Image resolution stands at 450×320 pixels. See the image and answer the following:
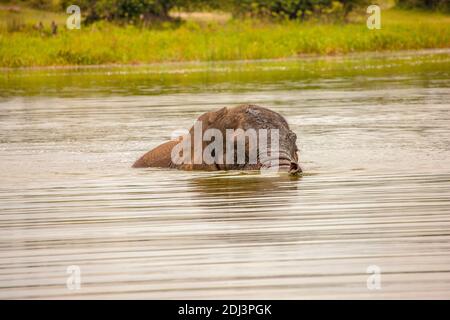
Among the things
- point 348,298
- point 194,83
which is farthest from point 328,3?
point 348,298

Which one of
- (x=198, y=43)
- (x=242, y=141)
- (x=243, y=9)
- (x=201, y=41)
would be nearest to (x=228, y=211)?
(x=242, y=141)

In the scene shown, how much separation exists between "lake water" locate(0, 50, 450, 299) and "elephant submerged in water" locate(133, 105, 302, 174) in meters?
0.25

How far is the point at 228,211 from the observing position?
11.6 m

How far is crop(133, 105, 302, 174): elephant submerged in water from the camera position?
14.3 m

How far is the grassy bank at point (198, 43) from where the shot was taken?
4784cm

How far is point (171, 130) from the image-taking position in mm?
20859

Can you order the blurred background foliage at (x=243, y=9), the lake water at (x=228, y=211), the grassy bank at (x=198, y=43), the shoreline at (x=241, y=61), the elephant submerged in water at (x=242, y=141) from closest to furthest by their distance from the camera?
the lake water at (x=228, y=211) → the elephant submerged in water at (x=242, y=141) → the shoreline at (x=241, y=61) → the grassy bank at (x=198, y=43) → the blurred background foliage at (x=243, y=9)

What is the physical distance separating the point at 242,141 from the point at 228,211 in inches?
113

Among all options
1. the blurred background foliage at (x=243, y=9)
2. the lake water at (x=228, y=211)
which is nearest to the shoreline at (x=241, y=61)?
the blurred background foliage at (x=243, y=9)

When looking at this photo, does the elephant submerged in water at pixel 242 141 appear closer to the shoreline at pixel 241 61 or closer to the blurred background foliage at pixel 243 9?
the shoreline at pixel 241 61

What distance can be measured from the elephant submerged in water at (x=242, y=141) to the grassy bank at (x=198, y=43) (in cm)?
3251

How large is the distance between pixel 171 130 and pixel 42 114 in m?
5.87

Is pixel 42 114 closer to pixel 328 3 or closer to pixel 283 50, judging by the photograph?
pixel 283 50
